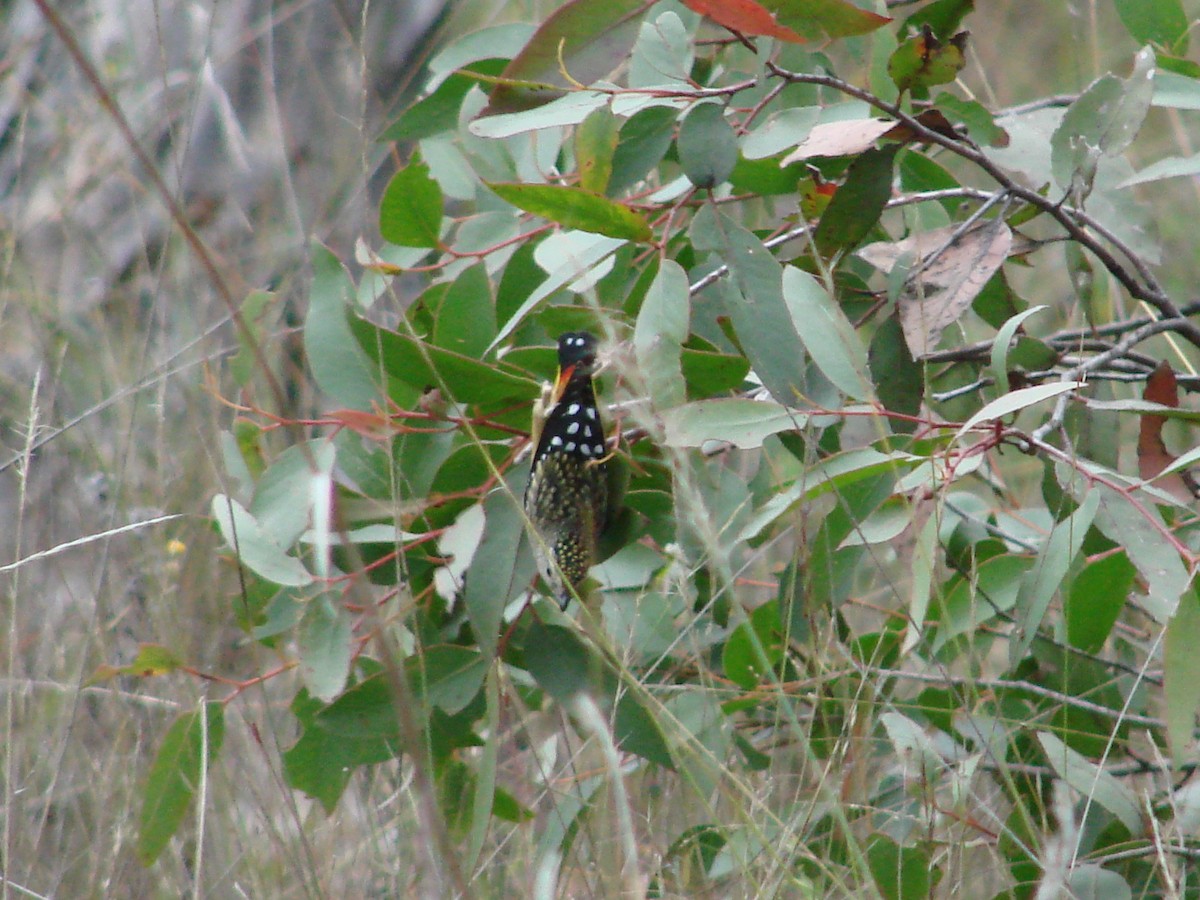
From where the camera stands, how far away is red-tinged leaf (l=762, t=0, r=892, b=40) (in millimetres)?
1101

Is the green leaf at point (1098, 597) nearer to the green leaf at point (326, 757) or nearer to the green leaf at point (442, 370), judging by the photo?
the green leaf at point (442, 370)

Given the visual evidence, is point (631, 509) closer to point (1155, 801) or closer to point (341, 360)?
point (341, 360)

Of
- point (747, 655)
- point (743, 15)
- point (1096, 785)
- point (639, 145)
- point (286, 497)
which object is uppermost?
point (743, 15)

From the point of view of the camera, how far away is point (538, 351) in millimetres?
1186

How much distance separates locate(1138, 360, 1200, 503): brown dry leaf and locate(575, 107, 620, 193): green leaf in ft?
1.92

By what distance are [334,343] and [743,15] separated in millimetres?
553

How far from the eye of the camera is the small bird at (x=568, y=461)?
1147mm

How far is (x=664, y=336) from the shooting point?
1.08 metres

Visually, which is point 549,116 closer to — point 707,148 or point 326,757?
point 707,148

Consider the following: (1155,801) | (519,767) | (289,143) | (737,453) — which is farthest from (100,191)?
(1155,801)

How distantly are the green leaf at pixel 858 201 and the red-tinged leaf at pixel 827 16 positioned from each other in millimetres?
122

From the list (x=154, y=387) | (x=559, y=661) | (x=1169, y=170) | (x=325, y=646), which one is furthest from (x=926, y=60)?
(x=154, y=387)

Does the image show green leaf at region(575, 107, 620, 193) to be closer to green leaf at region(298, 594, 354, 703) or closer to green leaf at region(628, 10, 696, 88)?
green leaf at region(628, 10, 696, 88)

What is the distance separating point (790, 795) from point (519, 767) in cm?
45
